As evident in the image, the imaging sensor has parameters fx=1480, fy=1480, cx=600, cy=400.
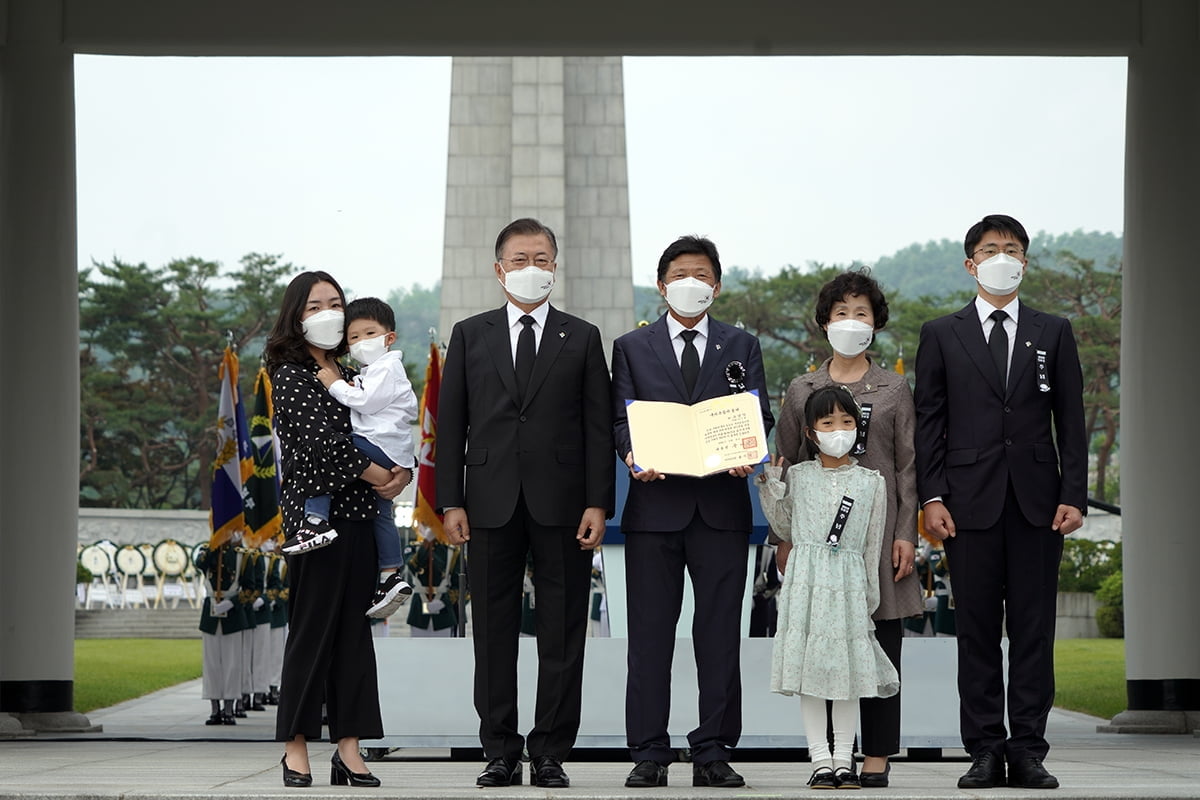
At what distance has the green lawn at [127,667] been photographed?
16.3 meters

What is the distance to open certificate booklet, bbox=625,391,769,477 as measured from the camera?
19.1 feet

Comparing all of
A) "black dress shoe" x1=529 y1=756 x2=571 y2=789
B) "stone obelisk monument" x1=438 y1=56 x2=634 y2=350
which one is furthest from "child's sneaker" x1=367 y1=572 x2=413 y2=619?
"stone obelisk monument" x1=438 y1=56 x2=634 y2=350

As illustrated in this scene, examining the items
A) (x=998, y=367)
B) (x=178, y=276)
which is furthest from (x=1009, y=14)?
(x=178, y=276)

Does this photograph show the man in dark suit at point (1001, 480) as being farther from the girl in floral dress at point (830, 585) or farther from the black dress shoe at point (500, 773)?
the black dress shoe at point (500, 773)

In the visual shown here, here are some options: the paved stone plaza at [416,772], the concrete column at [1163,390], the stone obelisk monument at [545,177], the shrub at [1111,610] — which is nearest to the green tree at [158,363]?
the stone obelisk monument at [545,177]

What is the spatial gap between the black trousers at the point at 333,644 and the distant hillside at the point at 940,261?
55.0 metres

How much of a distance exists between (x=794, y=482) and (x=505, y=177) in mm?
19498

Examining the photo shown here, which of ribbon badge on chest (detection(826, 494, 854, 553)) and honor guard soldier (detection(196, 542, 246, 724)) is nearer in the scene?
ribbon badge on chest (detection(826, 494, 854, 553))

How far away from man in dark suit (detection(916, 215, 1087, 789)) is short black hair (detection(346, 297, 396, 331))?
7.40 ft

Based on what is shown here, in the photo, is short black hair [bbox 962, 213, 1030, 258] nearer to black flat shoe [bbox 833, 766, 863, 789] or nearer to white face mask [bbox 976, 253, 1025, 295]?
white face mask [bbox 976, 253, 1025, 295]

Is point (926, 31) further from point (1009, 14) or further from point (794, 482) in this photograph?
point (794, 482)

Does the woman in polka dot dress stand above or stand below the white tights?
above

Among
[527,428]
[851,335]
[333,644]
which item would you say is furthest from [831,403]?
[333,644]

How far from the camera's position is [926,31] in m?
10.9
